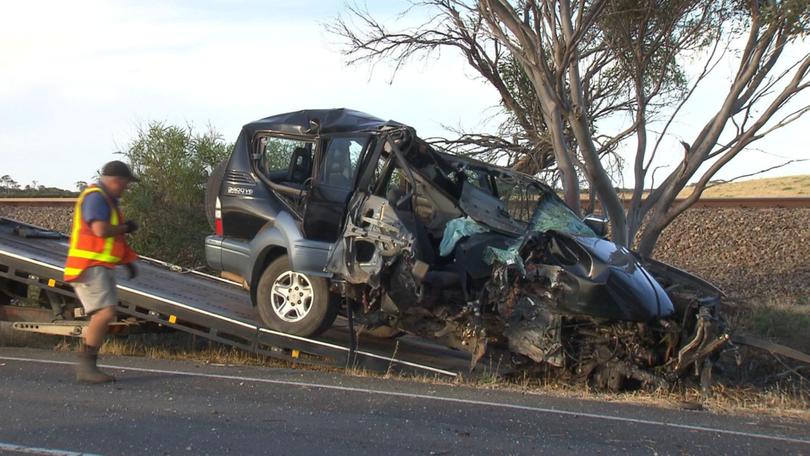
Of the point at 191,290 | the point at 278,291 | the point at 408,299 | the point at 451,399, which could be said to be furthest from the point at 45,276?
the point at 451,399

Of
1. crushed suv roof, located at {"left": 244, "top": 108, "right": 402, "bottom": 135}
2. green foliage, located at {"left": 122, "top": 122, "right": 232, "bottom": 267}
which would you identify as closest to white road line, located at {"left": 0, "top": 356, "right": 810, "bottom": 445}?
crushed suv roof, located at {"left": 244, "top": 108, "right": 402, "bottom": 135}

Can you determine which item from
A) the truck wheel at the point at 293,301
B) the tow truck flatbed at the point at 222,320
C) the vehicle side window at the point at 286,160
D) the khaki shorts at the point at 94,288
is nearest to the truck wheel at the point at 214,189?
the vehicle side window at the point at 286,160

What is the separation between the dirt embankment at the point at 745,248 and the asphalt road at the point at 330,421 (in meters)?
10.5

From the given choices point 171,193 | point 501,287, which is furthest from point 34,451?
point 171,193

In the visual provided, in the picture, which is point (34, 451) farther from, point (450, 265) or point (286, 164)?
point (286, 164)

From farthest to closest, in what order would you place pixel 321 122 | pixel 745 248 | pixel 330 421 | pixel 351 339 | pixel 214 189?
pixel 745 248
pixel 214 189
pixel 321 122
pixel 351 339
pixel 330 421

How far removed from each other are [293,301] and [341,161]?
1.48 m

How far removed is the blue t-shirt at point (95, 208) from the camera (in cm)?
699

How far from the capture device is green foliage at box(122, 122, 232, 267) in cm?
1577

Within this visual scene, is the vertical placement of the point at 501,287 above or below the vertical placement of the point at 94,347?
above

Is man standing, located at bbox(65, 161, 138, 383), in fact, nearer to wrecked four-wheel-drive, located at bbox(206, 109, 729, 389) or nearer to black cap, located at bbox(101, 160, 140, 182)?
black cap, located at bbox(101, 160, 140, 182)

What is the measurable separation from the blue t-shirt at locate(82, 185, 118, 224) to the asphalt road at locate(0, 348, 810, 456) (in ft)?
4.51

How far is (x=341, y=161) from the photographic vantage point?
8852 millimetres

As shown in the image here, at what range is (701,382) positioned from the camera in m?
8.07
